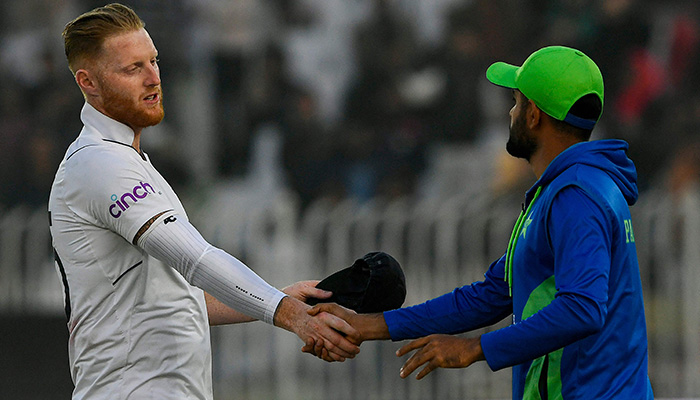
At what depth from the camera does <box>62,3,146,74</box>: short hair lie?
3.67 metres

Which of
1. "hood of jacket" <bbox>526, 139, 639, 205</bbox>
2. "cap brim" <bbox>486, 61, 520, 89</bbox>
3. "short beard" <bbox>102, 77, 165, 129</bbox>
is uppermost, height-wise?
"cap brim" <bbox>486, 61, 520, 89</bbox>

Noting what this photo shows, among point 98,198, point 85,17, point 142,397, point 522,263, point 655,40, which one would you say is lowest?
point 142,397

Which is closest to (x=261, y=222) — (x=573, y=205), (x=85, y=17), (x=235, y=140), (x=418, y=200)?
(x=418, y=200)

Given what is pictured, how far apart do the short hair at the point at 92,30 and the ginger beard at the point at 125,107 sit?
125mm

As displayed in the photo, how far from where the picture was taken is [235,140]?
36.3ft

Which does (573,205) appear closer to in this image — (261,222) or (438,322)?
(438,322)

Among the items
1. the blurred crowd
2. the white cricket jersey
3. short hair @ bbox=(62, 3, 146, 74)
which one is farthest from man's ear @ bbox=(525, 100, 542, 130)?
the blurred crowd

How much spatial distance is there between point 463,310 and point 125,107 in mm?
1424

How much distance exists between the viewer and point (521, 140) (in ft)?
11.5

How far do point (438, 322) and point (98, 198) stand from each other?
129 cm

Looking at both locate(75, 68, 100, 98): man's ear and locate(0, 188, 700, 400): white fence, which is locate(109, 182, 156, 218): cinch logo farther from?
locate(0, 188, 700, 400): white fence

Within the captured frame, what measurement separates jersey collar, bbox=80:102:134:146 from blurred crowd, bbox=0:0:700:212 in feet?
20.3

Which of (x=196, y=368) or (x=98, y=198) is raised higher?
(x=98, y=198)

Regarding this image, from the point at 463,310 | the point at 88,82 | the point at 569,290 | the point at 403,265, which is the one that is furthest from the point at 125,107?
the point at 403,265
